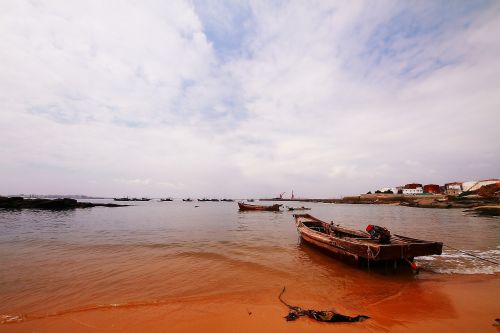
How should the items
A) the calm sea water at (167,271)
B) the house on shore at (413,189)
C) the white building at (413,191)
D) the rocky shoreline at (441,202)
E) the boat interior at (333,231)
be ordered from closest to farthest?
1. the calm sea water at (167,271)
2. the boat interior at (333,231)
3. the rocky shoreline at (441,202)
4. the white building at (413,191)
5. the house on shore at (413,189)

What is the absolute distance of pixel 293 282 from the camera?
8852 mm

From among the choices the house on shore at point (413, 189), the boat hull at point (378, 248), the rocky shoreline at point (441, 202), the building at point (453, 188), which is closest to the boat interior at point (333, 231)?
the boat hull at point (378, 248)

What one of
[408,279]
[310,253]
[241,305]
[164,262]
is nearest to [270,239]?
[310,253]

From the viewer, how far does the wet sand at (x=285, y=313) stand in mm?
5434

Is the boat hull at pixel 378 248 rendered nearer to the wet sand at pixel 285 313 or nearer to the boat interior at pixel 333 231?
the wet sand at pixel 285 313

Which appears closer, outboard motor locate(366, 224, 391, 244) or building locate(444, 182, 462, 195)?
outboard motor locate(366, 224, 391, 244)

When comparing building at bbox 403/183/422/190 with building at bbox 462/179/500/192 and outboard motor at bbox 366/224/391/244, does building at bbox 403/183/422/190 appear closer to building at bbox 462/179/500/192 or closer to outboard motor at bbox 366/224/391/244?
building at bbox 462/179/500/192

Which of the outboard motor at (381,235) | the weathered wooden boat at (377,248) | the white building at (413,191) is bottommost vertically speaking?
the weathered wooden boat at (377,248)

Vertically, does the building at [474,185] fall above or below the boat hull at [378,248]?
above

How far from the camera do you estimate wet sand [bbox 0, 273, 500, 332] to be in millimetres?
5434

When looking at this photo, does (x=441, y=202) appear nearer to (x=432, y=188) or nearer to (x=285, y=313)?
(x=432, y=188)

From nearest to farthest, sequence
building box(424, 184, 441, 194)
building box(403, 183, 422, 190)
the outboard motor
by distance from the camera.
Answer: the outboard motor, building box(424, 184, 441, 194), building box(403, 183, 422, 190)

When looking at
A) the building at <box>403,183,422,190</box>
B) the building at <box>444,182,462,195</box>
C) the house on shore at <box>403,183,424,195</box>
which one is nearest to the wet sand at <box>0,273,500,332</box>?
the building at <box>444,182,462,195</box>

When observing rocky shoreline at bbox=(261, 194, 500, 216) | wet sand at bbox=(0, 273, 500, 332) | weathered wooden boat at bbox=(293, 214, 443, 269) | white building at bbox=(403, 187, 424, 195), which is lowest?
wet sand at bbox=(0, 273, 500, 332)
